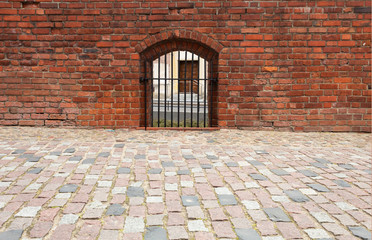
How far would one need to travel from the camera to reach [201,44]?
559cm

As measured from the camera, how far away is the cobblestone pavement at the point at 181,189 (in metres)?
2.02

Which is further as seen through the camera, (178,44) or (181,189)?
(178,44)

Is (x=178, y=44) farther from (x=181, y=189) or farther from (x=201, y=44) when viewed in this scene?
A: (x=181, y=189)

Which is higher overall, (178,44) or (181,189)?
(178,44)

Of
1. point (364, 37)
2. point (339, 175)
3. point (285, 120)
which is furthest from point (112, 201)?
point (364, 37)

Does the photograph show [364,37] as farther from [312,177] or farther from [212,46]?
[312,177]

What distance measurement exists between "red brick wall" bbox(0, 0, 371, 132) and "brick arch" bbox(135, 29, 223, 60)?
25 mm

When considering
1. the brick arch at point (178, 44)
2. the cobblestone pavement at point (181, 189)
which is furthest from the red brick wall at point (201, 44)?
the cobblestone pavement at point (181, 189)

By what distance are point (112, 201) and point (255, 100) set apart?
3.79m

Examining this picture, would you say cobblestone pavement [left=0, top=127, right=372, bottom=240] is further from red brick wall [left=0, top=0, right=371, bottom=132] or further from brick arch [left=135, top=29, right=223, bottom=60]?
brick arch [left=135, top=29, right=223, bottom=60]

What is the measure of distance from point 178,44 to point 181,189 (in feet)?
11.8

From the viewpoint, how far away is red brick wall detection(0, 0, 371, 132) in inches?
213

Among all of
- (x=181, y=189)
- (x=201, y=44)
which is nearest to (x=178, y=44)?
(x=201, y=44)

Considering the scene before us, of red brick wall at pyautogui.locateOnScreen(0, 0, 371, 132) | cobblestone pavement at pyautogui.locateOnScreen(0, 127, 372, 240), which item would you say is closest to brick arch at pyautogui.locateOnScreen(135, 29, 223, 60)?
red brick wall at pyautogui.locateOnScreen(0, 0, 371, 132)
